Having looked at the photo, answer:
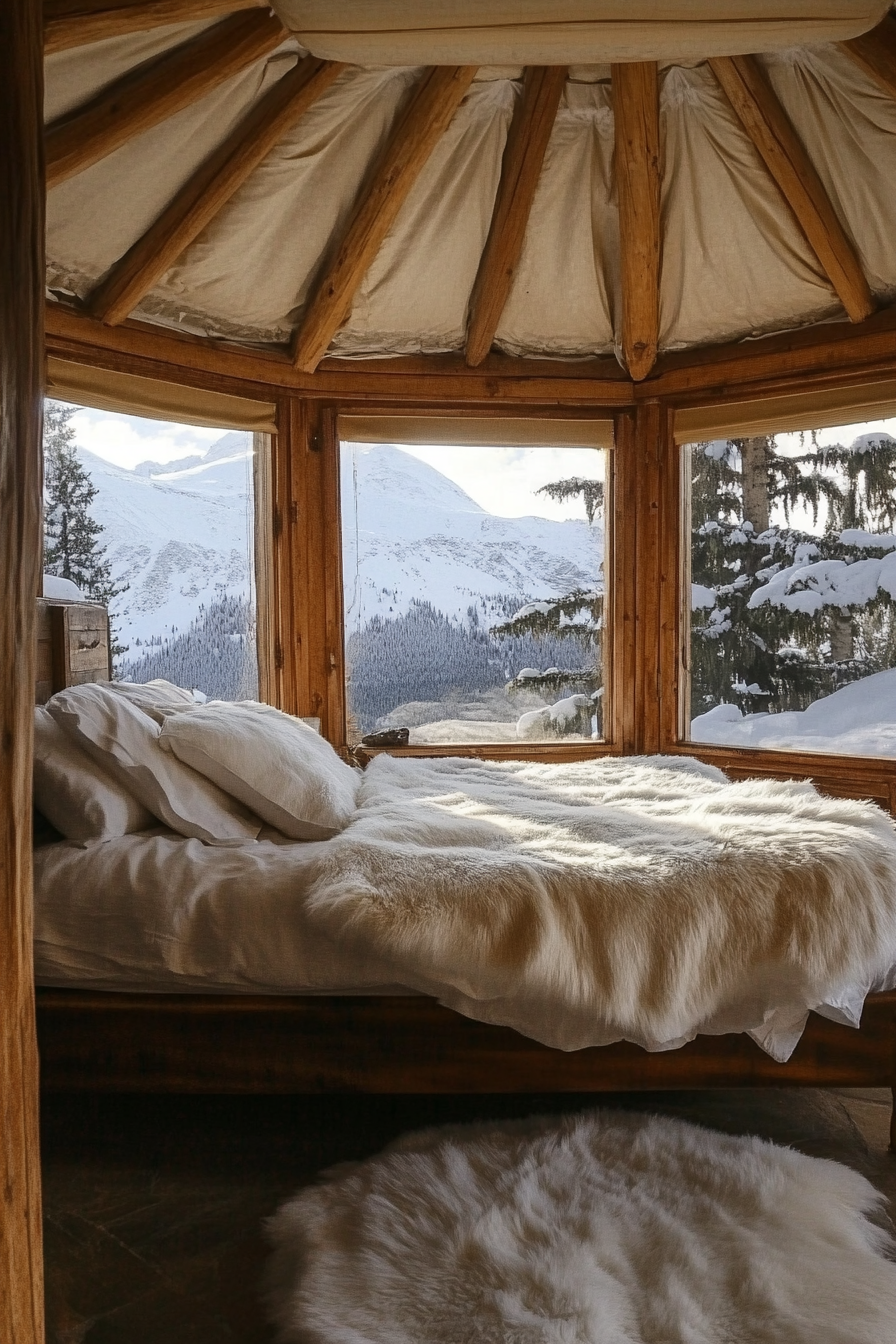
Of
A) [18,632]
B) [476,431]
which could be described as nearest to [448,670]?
[476,431]

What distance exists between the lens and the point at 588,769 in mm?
3105

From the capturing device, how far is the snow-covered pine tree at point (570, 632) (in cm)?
450

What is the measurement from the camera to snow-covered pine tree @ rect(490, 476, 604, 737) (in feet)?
14.8

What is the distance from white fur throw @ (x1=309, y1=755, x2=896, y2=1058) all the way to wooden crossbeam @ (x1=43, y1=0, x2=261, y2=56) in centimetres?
214

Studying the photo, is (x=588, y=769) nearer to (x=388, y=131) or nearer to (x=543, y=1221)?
(x=543, y=1221)

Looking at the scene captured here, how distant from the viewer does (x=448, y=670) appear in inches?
175

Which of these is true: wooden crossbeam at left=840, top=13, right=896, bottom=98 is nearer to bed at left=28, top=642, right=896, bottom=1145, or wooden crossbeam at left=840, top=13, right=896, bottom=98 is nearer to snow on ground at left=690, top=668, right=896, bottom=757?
snow on ground at left=690, top=668, right=896, bottom=757

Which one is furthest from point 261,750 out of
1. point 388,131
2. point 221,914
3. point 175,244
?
point 388,131

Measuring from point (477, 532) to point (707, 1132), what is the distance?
3134mm

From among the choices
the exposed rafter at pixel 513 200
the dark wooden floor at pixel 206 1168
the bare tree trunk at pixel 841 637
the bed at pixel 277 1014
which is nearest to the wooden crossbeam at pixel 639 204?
the exposed rafter at pixel 513 200

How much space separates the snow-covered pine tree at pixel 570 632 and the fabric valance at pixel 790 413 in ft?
1.78

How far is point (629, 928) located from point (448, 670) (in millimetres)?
2829

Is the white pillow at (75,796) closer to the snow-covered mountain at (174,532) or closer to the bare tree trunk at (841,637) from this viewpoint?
the snow-covered mountain at (174,532)

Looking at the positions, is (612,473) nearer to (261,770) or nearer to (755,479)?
(755,479)
